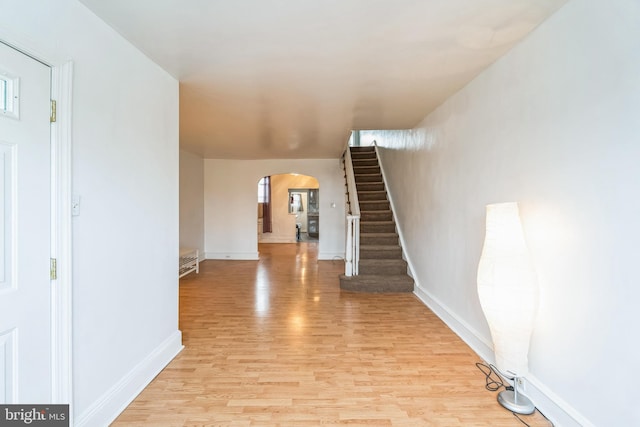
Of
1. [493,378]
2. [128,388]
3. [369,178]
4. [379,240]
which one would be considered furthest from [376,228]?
[128,388]

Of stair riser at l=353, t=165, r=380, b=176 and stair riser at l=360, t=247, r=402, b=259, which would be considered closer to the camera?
stair riser at l=360, t=247, r=402, b=259

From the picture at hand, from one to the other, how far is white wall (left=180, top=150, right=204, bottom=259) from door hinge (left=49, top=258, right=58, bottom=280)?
4863 millimetres

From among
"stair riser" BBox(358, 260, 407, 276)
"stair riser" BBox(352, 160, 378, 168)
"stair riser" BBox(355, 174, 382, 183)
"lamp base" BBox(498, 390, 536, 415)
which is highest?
"stair riser" BBox(352, 160, 378, 168)

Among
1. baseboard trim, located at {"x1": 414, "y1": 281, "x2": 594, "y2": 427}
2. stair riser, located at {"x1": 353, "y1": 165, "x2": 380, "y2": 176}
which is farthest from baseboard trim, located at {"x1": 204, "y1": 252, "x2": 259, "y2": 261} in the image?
baseboard trim, located at {"x1": 414, "y1": 281, "x2": 594, "y2": 427}

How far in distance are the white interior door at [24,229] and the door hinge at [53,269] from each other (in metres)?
0.02

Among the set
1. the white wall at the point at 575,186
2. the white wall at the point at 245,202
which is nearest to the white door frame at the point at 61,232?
the white wall at the point at 575,186

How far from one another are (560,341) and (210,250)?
22.9 feet

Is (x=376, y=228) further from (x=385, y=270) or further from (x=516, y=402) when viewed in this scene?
(x=516, y=402)

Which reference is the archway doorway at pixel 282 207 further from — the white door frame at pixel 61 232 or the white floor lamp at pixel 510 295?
the white door frame at pixel 61 232

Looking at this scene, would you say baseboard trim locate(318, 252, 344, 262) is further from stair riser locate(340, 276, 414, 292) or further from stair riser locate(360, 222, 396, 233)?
stair riser locate(340, 276, 414, 292)

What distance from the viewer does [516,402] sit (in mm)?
1899

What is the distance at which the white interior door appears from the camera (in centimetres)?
125

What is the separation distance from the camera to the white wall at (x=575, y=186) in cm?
137

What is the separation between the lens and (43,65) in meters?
1.41
